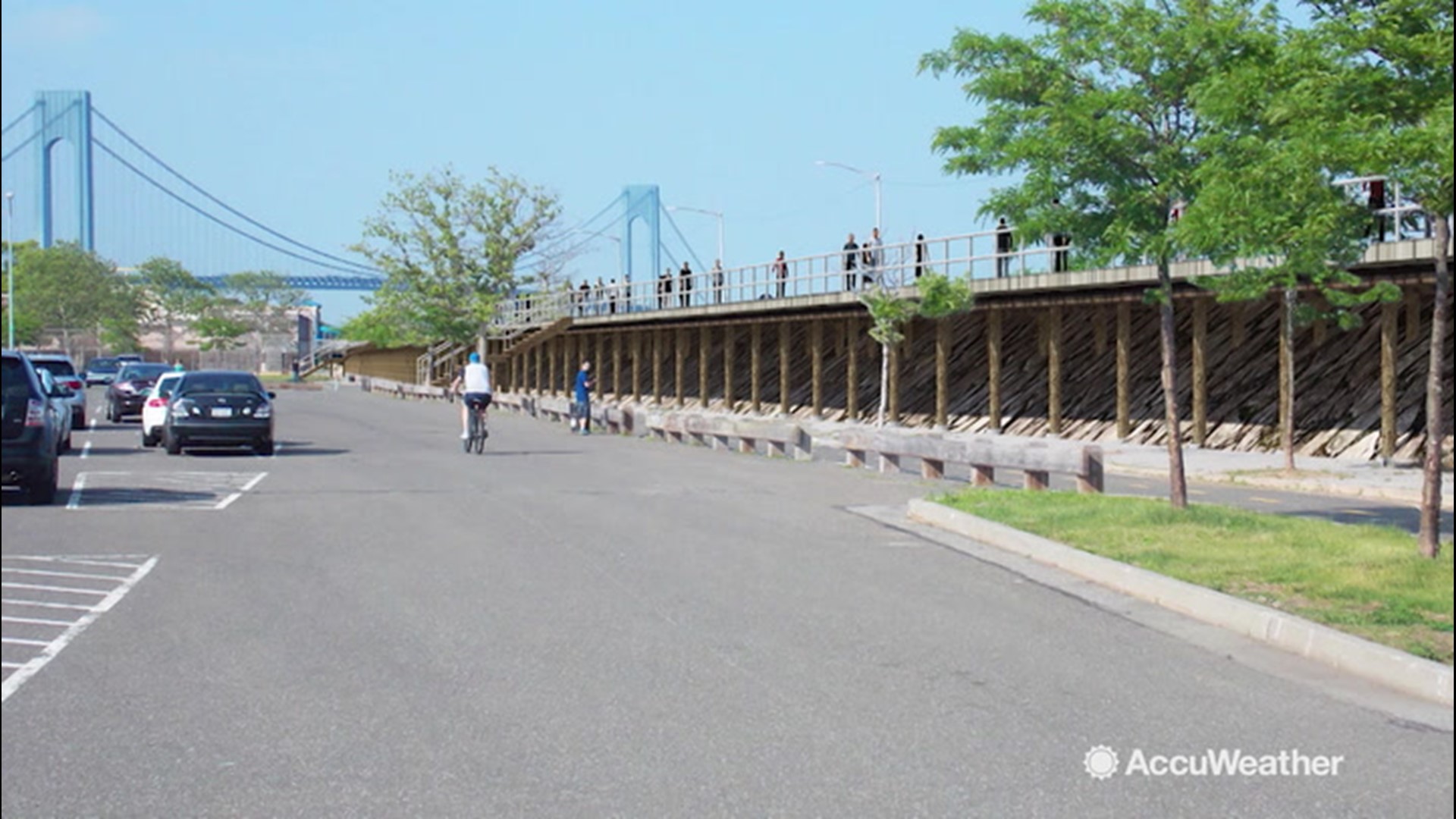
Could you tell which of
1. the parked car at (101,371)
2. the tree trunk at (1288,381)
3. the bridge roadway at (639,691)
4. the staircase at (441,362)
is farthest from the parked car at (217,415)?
the staircase at (441,362)

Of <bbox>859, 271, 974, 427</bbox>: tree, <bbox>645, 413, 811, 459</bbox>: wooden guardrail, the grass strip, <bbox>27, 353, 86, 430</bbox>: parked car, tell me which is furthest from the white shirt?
the grass strip

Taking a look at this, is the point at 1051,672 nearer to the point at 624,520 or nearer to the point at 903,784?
the point at 903,784

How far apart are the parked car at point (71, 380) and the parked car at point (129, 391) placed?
1.12 meters

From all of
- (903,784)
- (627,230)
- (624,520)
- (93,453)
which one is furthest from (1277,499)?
(627,230)

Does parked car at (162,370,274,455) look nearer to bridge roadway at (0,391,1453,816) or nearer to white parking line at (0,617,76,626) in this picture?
bridge roadway at (0,391,1453,816)

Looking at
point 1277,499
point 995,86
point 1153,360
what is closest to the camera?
point 995,86

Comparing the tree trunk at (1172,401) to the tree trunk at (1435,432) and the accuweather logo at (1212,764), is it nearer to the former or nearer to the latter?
the tree trunk at (1435,432)

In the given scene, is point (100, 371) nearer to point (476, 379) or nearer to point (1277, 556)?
point (476, 379)

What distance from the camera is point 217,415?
90.0ft

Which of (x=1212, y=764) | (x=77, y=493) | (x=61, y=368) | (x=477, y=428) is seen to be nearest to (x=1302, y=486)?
(x=477, y=428)

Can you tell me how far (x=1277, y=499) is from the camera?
22.4 meters

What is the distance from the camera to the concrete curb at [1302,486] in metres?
22.9

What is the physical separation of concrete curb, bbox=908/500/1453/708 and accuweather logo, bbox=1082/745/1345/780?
167 cm

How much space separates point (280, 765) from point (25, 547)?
8.01 m
